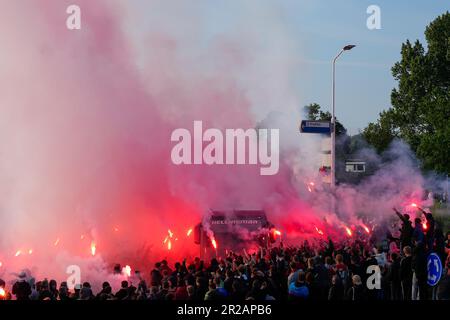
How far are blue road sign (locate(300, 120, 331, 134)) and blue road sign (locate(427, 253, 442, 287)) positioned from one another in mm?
13316

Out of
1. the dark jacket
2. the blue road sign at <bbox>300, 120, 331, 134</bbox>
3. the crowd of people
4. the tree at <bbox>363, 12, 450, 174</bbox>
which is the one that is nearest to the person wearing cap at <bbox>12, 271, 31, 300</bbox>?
the crowd of people

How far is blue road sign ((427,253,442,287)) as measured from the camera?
29.3 feet

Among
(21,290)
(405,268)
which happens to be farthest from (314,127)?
(21,290)

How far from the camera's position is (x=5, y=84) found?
21797 millimetres

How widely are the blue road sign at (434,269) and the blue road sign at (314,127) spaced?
524 inches

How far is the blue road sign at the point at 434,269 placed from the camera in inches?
352

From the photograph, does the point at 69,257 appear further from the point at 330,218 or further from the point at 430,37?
the point at 430,37

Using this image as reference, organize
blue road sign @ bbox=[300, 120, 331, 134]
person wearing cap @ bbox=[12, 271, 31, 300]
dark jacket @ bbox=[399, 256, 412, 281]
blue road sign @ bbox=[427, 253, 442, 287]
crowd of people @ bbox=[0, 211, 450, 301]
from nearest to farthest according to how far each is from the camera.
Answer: crowd of people @ bbox=[0, 211, 450, 301]
blue road sign @ bbox=[427, 253, 442, 287]
person wearing cap @ bbox=[12, 271, 31, 300]
dark jacket @ bbox=[399, 256, 412, 281]
blue road sign @ bbox=[300, 120, 331, 134]

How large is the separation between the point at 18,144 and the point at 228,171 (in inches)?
280

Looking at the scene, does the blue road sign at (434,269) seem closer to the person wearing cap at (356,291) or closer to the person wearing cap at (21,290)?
the person wearing cap at (356,291)

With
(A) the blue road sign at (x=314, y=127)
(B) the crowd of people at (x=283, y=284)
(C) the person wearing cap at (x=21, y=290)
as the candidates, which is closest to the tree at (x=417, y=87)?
(A) the blue road sign at (x=314, y=127)

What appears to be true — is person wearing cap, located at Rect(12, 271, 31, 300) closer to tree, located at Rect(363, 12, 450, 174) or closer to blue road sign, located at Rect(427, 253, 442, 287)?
blue road sign, located at Rect(427, 253, 442, 287)
